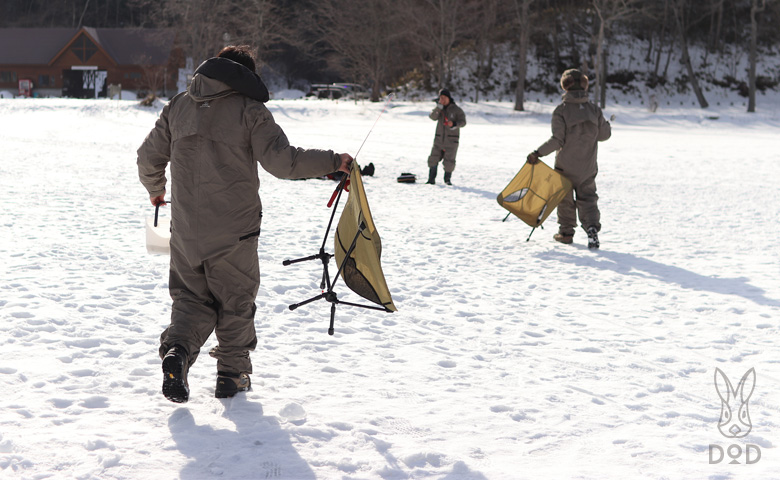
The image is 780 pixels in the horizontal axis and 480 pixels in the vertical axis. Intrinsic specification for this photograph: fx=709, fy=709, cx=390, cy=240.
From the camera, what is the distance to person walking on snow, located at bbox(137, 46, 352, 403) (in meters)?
3.30

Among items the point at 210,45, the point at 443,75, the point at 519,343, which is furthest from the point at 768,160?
the point at 210,45

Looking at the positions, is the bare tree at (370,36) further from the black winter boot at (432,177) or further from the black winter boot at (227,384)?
the black winter boot at (227,384)

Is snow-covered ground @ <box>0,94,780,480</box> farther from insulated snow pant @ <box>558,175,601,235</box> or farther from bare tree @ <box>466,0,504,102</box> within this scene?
bare tree @ <box>466,0,504,102</box>

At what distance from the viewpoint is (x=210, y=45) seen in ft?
132

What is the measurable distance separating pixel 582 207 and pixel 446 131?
4797mm

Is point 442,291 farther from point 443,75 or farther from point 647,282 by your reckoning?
point 443,75

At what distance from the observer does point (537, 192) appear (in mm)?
7898

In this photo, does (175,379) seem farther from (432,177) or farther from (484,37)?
(484,37)

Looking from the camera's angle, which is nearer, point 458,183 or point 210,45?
point 458,183

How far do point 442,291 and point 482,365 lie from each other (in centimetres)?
177

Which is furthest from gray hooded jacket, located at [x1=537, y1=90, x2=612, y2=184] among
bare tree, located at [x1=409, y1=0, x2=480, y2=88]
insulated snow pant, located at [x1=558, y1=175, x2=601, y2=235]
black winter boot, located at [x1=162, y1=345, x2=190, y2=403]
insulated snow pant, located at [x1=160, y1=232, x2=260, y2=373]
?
bare tree, located at [x1=409, y1=0, x2=480, y2=88]

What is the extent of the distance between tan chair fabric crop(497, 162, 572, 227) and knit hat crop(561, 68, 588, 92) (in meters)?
0.88

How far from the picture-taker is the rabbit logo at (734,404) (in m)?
3.50

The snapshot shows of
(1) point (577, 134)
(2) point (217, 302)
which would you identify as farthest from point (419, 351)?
(1) point (577, 134)
